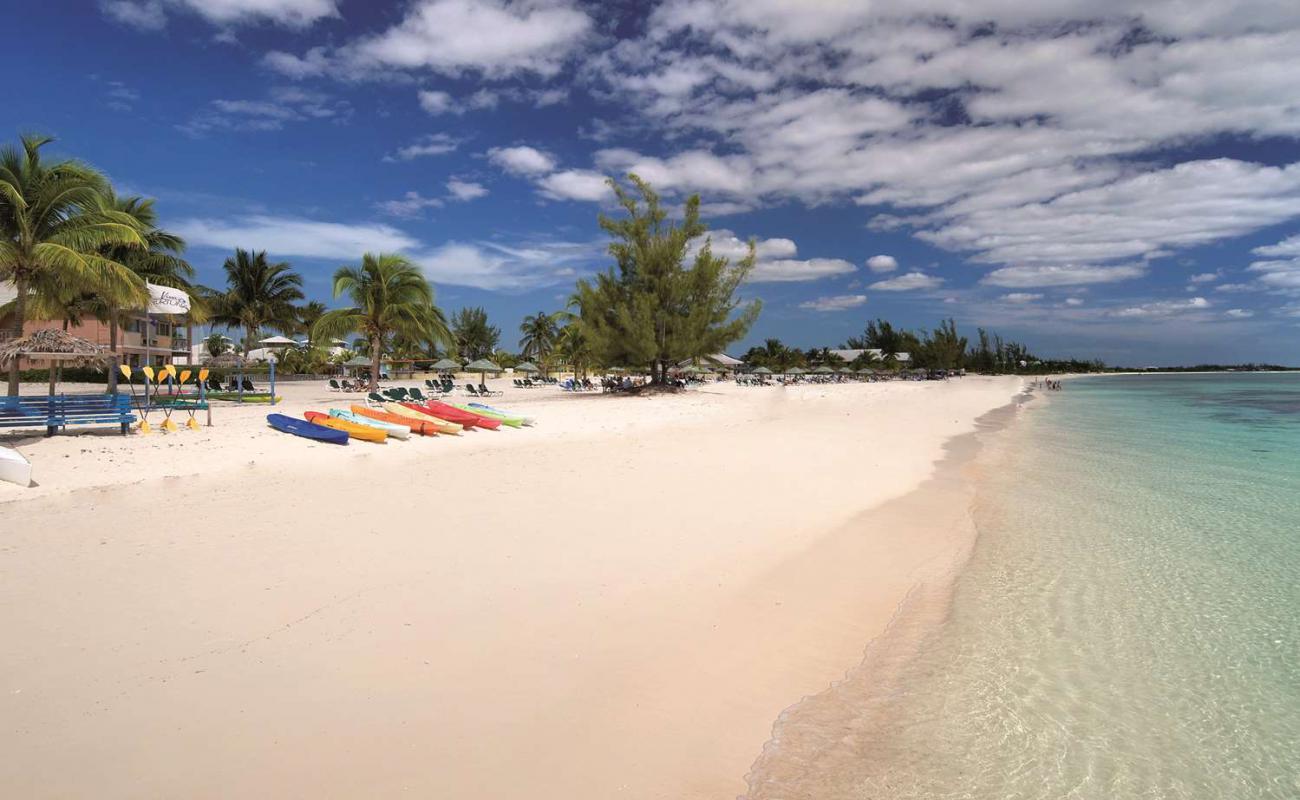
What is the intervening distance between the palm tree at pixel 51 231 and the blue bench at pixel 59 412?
13.8ft

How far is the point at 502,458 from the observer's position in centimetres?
1048

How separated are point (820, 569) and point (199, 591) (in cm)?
472

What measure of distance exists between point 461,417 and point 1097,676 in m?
12.5

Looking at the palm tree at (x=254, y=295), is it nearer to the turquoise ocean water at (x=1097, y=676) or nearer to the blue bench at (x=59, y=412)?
the blue bench at (x=59, y=412)

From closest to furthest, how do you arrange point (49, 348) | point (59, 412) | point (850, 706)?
1. point (850, 706)
2. point (59, 412)
3. point (49, 348)

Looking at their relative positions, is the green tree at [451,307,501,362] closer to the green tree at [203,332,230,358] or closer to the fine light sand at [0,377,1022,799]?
the green tree at [203,332,230,358]

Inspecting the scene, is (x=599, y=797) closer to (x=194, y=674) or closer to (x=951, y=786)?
(x=951, y=786)

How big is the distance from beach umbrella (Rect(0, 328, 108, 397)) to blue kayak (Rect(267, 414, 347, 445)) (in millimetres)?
3703

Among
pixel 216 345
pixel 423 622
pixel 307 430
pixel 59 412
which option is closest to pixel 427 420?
pixel 307 430

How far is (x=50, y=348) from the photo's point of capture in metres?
11.9

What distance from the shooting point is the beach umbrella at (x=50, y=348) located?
11805mm

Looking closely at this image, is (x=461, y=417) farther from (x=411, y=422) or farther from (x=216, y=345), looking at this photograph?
(x=216, y=345)

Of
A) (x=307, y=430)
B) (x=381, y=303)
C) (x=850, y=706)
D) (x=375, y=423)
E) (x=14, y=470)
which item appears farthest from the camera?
(x=381, y=303)

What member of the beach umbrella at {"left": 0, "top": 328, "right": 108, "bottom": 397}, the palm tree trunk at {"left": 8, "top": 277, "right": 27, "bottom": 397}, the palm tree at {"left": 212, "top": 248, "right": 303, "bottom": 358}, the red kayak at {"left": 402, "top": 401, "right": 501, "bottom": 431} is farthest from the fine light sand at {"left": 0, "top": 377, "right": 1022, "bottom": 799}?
the palm tree at {"left": 212, "top": 248, "right": 303, "bottom": 358}
